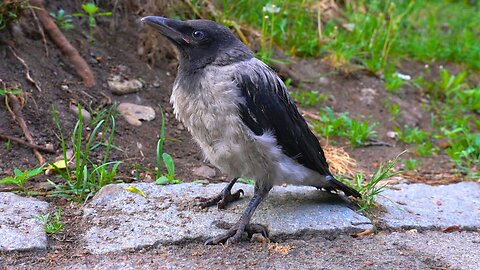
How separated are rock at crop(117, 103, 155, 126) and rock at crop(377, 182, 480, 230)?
1899 mm

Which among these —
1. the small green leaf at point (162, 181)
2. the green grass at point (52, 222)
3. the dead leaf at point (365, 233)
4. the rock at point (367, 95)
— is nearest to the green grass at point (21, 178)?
the green grass at point (52, 222)

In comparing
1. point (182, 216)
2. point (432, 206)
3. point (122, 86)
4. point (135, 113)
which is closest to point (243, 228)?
point (182, 216)

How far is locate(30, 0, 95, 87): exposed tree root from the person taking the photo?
16.1 ft

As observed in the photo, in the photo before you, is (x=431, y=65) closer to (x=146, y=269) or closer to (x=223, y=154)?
(x=223, y=154)

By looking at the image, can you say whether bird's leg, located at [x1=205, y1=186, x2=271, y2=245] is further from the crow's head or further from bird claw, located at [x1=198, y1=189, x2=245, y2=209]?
the crow's head

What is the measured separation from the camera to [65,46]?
16.2 ft

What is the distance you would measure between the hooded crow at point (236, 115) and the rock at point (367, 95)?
8.36 ft

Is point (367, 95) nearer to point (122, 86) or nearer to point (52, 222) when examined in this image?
point (122, 86)

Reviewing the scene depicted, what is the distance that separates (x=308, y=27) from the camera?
6.70m

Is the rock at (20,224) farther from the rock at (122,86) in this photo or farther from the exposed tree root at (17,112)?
the rock at (122,86)

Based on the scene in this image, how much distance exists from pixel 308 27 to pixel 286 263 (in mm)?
4066

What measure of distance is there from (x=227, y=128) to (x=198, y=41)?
587 millimetres

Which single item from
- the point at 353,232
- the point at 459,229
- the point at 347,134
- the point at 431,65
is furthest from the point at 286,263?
the point at 431,65

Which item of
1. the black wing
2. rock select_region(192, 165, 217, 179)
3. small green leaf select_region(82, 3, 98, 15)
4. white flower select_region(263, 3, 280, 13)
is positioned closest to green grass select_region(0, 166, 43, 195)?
rock select_region(192, 165, 217, 179)
